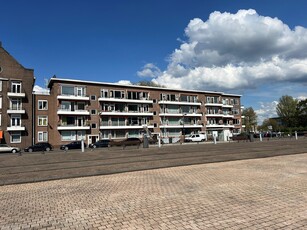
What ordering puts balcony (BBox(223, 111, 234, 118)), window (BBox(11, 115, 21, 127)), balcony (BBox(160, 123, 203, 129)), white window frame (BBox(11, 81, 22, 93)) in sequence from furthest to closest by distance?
balcony (BBox(223, 111, 234, 118)) → balcony (BBox(160, 123, 203, 129)) → white window frame (BBox(11, 81, 22, 93)) → window (BBox(11, 115, 21, 127))

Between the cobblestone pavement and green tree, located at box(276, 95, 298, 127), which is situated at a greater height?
green tree, located at box(276, 95, 298, 127)

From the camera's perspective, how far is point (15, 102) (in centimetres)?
4425

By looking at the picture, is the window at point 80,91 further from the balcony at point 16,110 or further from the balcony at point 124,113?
the balcony at point 16,110

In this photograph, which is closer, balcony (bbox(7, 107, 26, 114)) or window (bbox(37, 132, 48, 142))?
balcony (bbox(7, 107, 26, 114))

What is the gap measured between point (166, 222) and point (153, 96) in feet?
181

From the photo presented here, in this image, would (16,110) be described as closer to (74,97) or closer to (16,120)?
(16,120)

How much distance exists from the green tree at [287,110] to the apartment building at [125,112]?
2765 centimetres

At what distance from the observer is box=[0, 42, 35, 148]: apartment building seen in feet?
141

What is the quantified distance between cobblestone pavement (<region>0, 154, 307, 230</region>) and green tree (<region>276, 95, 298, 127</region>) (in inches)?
3412

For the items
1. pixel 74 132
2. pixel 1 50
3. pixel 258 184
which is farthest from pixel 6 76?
pixel 258 184

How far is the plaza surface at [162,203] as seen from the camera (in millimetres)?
5566

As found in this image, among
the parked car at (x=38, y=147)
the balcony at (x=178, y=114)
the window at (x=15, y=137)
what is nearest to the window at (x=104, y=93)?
the balcony at (x=178, y=114)

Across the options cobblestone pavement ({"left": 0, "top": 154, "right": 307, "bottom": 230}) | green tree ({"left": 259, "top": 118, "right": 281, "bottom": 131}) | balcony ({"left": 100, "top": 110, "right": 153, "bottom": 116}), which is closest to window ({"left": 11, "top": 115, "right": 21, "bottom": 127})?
balcony ({"left": 100, "top": 110, "right": 153, "bottom": 116})

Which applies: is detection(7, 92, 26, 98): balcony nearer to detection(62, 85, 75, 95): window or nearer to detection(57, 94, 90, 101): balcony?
detection(57, 94, 90, 101): balcony
